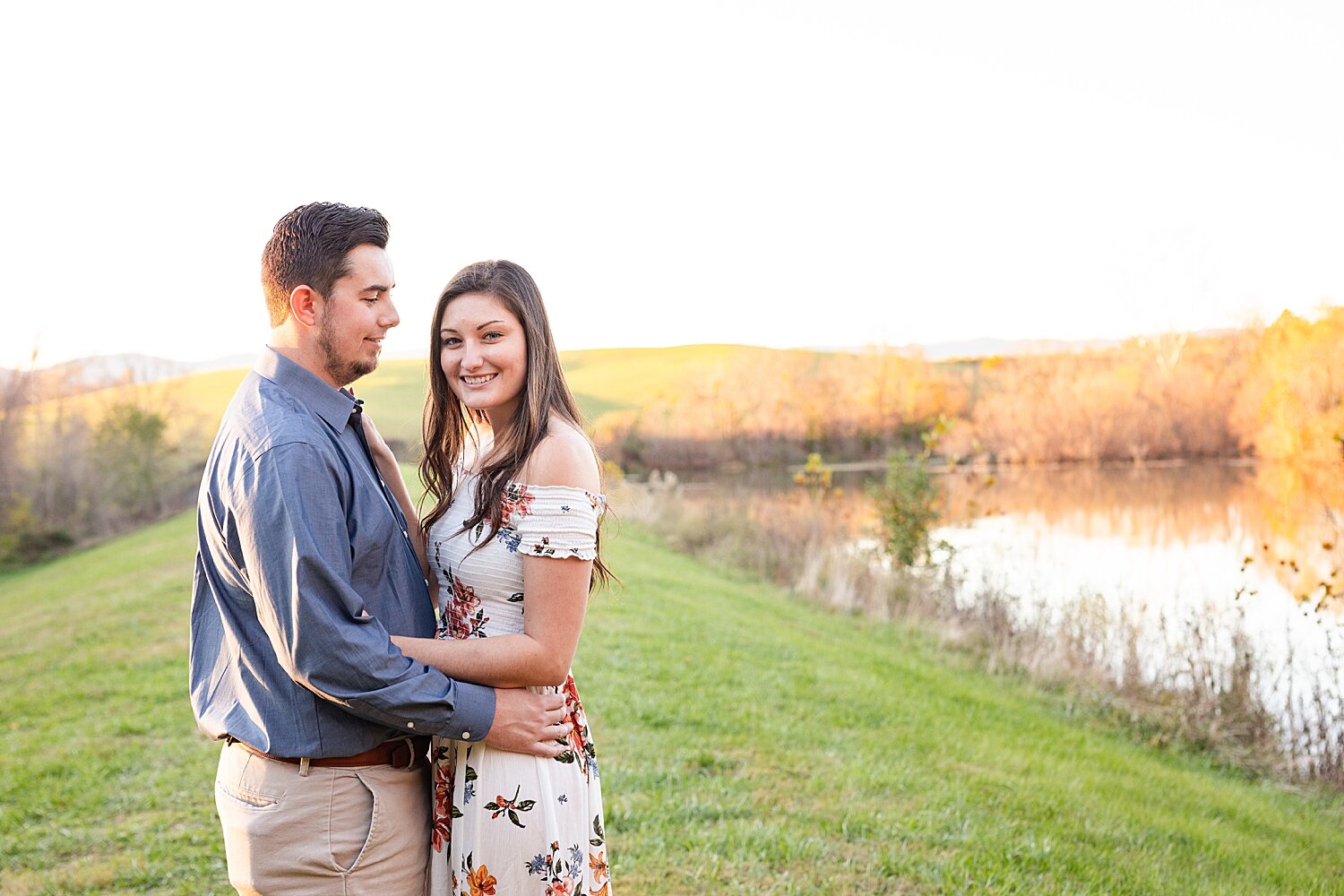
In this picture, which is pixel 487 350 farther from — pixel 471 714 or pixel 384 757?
pixel 384 757

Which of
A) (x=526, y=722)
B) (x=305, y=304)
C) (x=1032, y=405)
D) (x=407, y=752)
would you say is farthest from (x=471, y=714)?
(x=1032, y=405)

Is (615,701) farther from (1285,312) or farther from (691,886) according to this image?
(1285,312)

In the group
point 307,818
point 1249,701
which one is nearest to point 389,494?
point 307,818

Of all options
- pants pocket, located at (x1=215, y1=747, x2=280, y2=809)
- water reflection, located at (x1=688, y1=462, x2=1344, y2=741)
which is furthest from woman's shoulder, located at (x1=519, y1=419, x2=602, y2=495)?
water reflection, located at (x1=688, y1=462, x2=1344, y2=741)

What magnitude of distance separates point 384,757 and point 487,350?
3.50 feet

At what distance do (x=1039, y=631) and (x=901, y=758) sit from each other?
5.64 metres

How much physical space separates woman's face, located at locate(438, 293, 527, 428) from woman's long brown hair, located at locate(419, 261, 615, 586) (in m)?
0.02

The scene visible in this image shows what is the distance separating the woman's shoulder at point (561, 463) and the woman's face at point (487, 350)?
0.18 metres

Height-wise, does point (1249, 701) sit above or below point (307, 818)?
below

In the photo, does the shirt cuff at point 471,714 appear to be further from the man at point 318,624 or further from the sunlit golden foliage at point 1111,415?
the sunlit golden foliage at point 1111,415

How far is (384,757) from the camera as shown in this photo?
2396 mm

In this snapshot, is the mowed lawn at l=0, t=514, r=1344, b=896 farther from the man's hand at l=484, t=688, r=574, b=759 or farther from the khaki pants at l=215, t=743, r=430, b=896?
the khaki pants at l=215, t=743, r=430, b=896

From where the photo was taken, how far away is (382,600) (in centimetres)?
238

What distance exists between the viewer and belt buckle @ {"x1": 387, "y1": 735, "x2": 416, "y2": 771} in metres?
2.41
